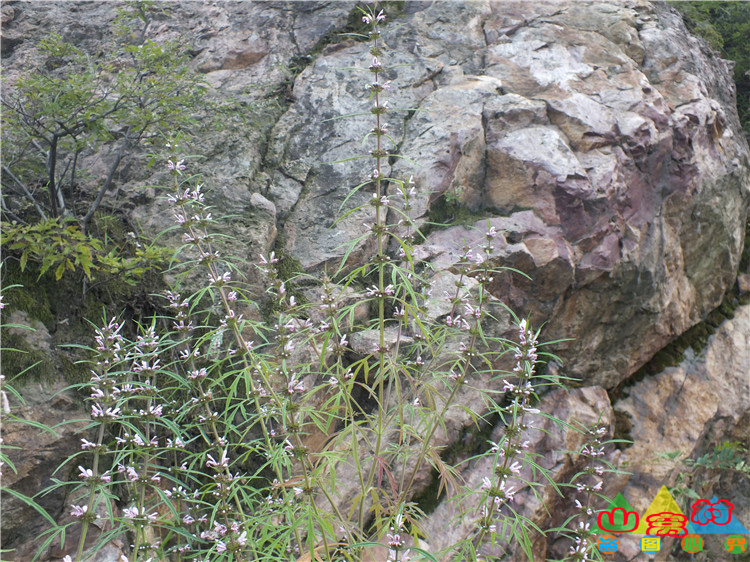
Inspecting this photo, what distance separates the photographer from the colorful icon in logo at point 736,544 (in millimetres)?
4668

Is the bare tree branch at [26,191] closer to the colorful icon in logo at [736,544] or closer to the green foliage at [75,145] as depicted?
the green foliage at [75,145]

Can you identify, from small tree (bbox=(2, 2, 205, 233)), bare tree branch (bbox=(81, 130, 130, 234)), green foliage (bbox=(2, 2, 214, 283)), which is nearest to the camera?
green foliage (bbox=(2, 2, 214, 283))

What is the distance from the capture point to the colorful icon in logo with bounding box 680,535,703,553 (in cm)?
450

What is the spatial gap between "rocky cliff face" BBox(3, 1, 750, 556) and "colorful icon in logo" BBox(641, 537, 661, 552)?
0.33m

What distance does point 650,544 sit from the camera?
168 inches

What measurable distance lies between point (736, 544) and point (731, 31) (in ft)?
20.2

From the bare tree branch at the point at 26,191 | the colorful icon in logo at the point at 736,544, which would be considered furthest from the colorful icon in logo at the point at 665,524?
Result: the bare tree branch at the point at 26,191

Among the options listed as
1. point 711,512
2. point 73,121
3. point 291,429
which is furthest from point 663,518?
point 73,121

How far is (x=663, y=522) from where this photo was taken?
171 inches

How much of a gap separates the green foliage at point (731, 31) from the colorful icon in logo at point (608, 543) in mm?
5177

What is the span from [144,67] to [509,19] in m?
A: 3.40
